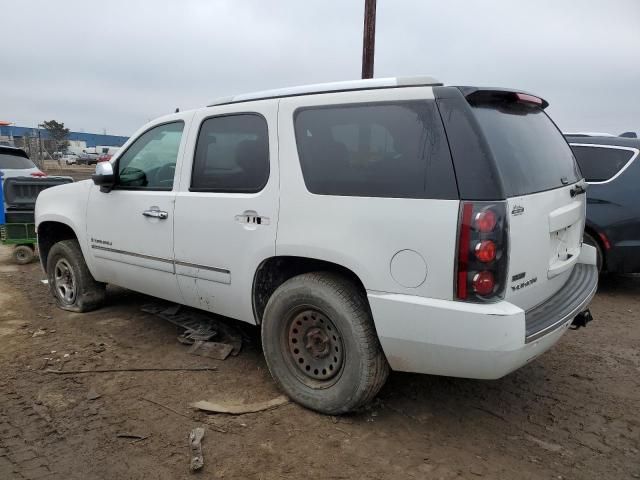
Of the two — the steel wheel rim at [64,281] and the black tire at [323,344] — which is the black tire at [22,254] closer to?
the steel wheel rim at [64,281]

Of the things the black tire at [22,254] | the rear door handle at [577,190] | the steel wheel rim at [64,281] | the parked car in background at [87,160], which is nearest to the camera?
the rear door handle at [577,190]

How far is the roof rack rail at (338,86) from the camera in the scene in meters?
2.78

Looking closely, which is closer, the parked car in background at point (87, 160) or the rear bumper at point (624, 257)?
the rear bumper at point (624, 257)

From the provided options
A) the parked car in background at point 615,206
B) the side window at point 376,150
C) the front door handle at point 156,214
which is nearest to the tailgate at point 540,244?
the side window at point 376,150

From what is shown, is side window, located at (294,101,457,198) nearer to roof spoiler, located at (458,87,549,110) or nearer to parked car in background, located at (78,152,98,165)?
roof spoiler, located at (458,87,549,110)

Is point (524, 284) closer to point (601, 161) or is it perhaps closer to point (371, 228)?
point (371, 228)

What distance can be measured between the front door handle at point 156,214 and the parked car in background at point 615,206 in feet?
15.1

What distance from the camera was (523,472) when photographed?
2.64 meters

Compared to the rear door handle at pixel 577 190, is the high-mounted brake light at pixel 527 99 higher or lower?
higher

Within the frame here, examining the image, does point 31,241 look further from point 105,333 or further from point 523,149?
point 523,149

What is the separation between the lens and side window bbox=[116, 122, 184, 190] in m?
3.99

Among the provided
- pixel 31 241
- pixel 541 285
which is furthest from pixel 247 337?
pixel 31 241

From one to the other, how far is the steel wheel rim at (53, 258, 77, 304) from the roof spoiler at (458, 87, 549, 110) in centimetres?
417

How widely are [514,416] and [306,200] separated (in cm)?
189
